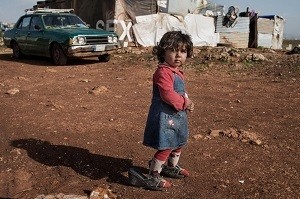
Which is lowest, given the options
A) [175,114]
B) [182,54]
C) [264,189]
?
[264,189]

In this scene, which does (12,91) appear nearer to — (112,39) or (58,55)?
(58,55)

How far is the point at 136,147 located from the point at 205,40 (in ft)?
50.4

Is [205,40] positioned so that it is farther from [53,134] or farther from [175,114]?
[175,114]

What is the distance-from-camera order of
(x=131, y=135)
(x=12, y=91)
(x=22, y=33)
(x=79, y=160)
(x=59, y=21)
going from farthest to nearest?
(x=22, y=33)
(x=59, y=21)
(x=12, y=91)
(x=131, y=135)
(x=79, y=160)

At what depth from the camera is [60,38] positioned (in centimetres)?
1074

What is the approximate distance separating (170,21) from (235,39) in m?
4.77

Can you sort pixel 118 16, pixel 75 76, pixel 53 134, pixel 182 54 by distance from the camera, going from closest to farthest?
pixel 182 54 → pixel 53 134 → pixel 75 76 → pixel 118 16

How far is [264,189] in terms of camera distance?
3.34m

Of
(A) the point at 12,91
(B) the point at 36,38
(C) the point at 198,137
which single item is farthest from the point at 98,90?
(B) the point at 36,38

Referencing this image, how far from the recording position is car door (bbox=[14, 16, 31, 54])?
12.4 meters

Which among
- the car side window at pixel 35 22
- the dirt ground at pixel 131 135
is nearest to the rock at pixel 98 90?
the dirt ground at pixel 131 135

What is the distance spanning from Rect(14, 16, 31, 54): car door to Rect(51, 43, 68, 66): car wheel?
5.52 feet

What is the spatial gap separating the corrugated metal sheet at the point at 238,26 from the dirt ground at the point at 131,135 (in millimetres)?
10698

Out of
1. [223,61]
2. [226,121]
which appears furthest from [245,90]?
[223,61]
